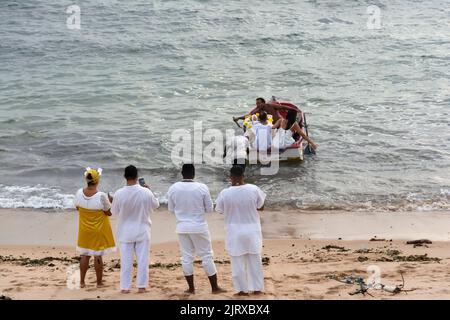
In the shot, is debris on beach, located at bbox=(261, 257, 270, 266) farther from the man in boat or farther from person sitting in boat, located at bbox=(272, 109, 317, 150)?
the man in boat

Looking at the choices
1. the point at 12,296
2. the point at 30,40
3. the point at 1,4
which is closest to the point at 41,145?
the point at 12,296

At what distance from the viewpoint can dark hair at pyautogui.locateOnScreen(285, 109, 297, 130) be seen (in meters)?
16.5

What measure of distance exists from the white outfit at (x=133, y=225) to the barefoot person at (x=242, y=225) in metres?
0.85

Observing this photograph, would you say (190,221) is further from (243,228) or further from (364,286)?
(364,286)

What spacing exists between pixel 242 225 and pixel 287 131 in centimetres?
827

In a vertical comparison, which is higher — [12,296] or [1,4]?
[1,4]

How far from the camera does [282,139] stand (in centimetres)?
1598

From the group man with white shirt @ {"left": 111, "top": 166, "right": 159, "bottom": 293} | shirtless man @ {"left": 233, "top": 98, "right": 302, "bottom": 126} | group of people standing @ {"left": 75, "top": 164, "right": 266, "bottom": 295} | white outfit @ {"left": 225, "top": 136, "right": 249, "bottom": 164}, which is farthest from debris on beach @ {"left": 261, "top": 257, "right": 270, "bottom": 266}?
shirtless man @ {"left": 233, "top": 98, "right": 302, "bottom": 126}

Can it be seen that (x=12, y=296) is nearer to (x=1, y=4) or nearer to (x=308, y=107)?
(x=308, y=107)

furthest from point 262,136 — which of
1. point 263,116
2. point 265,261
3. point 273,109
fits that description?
point 265,261

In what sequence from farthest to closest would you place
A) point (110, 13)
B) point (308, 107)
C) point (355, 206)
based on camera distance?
1. point (110, 13)
2. point (308, 107)
3. point (355, 206)

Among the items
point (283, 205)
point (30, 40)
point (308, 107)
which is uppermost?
point (30, 40)

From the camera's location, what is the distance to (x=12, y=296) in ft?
27.6

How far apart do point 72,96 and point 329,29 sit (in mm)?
12307
